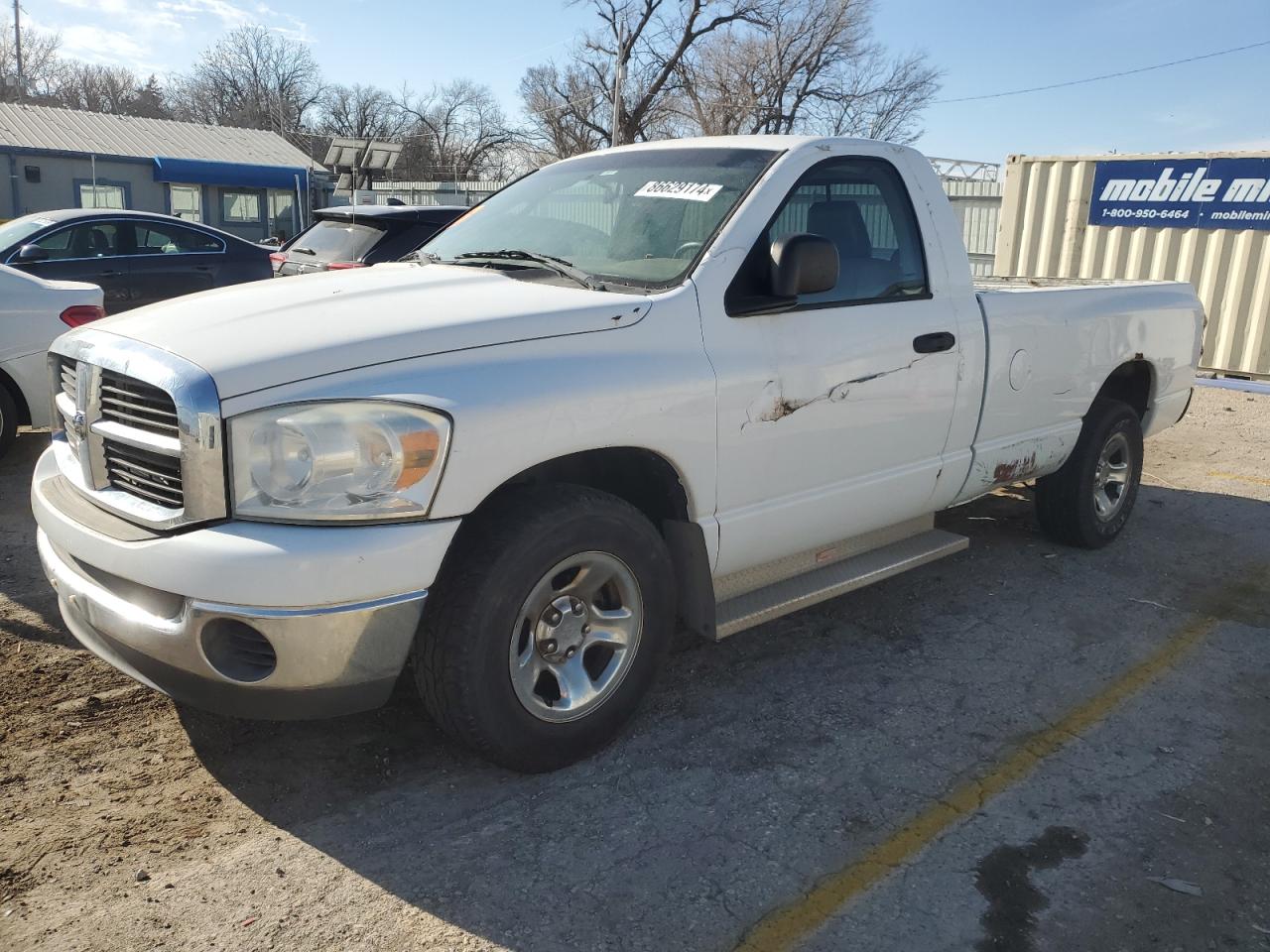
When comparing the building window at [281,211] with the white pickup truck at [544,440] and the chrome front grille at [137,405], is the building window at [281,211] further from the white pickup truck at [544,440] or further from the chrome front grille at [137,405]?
the chrome front grille at [137,405]

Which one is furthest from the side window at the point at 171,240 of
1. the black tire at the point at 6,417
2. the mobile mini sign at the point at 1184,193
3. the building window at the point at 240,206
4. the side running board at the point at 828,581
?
the building window at the point at 240,206

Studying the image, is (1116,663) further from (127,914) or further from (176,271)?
(176,271)

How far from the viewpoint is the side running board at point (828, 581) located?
3637 mm

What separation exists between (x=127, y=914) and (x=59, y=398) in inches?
70.0

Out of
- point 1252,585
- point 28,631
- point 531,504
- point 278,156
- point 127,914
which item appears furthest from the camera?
point 278,156

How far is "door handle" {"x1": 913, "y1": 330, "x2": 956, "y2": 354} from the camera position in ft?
13.3

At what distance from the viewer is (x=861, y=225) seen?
13.8 ft

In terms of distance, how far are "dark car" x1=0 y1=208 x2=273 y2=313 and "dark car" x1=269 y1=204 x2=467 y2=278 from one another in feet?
5.12

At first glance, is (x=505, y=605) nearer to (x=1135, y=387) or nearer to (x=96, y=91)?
(x=1135, y=387)

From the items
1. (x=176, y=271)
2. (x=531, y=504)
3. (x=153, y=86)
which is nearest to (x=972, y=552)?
(x=531, y=504)

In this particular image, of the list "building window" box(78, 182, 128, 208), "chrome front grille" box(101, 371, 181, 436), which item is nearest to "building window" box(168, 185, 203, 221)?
"building window" box(78, 182, 128, 208)

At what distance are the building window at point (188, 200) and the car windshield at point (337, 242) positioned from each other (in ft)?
80.1

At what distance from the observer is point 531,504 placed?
3.01 m

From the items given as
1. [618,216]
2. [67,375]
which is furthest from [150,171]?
[618,216]
